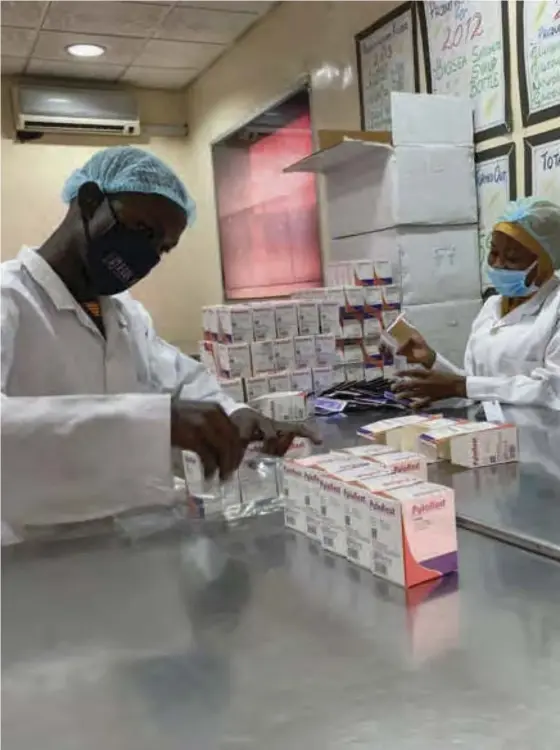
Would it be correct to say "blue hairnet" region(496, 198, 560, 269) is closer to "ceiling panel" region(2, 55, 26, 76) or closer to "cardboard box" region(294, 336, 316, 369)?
"cardboard box" region(294, 336, 316, 369)

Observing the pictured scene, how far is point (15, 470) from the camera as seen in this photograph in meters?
0.98

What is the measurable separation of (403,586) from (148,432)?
35 cm

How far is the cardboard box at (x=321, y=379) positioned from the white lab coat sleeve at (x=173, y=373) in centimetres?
85

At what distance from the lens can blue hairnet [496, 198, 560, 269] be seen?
2.15 meters

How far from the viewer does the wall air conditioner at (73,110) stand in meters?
4.73

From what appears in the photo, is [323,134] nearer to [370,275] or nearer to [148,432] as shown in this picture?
[370,275]

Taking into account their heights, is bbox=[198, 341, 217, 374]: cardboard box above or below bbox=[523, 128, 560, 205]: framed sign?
below

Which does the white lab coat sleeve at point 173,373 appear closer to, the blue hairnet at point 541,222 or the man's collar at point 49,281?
the man's collar at point 49,281

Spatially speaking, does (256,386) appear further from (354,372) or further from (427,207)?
(427,207)

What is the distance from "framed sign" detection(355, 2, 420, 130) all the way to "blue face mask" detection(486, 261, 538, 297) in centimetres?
103

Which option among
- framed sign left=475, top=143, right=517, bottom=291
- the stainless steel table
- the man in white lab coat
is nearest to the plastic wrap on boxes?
framed sign left=475, top=143, right=517, bottom=291

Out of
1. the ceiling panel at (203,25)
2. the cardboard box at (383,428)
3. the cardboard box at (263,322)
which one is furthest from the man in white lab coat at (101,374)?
the ceiling panel at (203,25)

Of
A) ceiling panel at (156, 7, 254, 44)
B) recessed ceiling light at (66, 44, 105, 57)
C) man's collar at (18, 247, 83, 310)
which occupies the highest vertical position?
recessed ceiling light at (66, 44, 105, 57)

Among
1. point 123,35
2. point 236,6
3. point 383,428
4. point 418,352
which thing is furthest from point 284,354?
point 123,35
